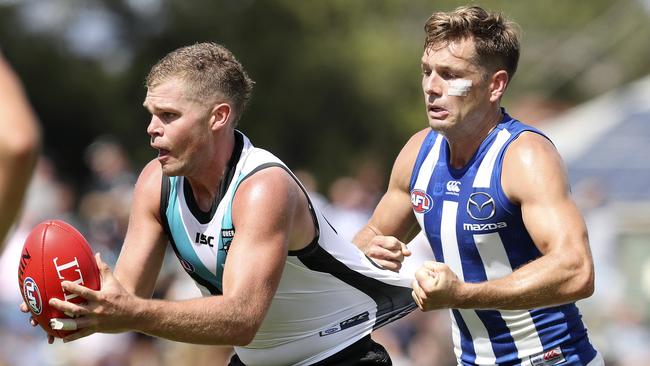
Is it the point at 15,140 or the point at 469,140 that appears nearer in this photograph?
the point at 15,140

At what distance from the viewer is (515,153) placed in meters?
5.18

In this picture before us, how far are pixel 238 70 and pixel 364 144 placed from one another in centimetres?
2675

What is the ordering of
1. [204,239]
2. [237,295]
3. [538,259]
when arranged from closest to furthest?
1. [237,295]
2. [538,259]
3. [204,239]

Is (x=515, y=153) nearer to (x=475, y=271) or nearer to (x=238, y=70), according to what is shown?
(x=475, y=271)

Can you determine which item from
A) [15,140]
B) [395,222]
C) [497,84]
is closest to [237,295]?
[395,222]

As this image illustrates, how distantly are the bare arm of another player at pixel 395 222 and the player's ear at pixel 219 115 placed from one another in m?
0.99

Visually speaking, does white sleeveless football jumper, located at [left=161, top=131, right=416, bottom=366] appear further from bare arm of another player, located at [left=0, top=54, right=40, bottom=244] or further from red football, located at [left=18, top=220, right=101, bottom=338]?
bare arm of another player, located at [left=0, top=54, right=40, bottom=244]

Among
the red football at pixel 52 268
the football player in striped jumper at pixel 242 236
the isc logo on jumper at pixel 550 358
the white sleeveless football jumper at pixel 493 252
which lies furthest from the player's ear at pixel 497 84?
the red football at pixel 52 268

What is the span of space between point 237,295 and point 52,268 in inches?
28.5

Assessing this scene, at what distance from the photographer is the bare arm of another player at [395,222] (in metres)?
5.61

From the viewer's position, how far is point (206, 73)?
5164 millimetres

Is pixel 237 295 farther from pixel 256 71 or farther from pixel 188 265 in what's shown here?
pixel 256 71

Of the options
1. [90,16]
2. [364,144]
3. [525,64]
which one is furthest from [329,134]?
[525,64]

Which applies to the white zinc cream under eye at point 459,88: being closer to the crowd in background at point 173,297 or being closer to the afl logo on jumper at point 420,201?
the afl logo on jumper at point 420,201
